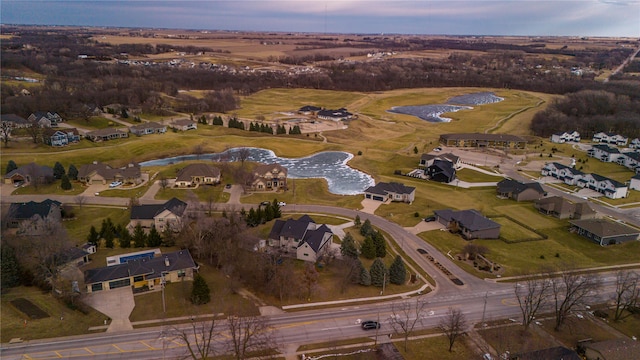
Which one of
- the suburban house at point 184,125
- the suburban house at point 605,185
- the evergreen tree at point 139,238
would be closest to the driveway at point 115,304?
the evergreen tree at point 139,238

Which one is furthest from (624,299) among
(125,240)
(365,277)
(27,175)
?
(27,175)

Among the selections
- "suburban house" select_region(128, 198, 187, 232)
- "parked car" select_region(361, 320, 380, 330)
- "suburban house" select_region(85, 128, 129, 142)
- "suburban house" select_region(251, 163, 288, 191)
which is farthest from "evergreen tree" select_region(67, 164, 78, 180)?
"parked car" select_region(361, 320, 380, 330)

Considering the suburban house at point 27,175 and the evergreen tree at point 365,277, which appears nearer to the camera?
the evergreen tree at point 365,277

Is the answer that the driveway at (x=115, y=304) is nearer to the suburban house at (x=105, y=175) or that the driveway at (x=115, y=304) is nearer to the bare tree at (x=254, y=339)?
the bare tree at (x=254, y=339)

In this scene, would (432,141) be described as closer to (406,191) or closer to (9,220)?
(406,191)

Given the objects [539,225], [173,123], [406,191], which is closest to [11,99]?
[173,123]

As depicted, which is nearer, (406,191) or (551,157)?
(406,191)

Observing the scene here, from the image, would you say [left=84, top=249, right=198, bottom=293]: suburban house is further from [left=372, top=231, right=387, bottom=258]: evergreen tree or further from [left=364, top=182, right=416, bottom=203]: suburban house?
[left=364, top=182, right=416, bottom=203]: suburban house

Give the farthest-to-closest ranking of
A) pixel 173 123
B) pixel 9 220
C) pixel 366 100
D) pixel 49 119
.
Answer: pixel 366 100 < pixel 173 123 < pixel 49 119 < pixel 9 220
